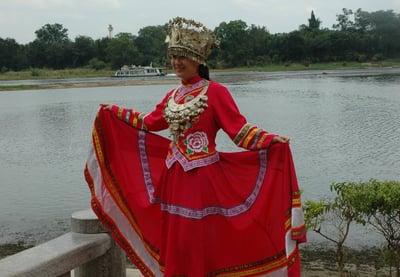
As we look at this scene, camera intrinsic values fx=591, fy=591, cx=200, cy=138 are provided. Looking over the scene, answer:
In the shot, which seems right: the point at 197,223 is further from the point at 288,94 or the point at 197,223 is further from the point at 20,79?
the point at 20,79

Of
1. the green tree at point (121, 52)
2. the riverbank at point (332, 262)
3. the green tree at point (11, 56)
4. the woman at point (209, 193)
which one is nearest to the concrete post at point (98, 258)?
the woman at point (209, 193)

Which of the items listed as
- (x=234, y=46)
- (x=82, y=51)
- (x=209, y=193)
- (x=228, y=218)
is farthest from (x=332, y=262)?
(x=82, y=51)

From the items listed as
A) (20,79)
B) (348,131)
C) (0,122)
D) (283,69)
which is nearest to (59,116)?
(0,122)

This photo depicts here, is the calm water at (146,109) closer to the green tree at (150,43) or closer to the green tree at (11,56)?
the green tree at (11,56)

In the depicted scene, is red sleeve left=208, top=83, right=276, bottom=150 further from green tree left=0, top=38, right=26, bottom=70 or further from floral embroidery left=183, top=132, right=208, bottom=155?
green tree left=0, top=38, right=26, bottom=70

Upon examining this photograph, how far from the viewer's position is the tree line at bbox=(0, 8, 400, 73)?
2692 inches

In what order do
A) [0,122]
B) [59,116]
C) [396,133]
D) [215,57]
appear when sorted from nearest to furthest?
[396,133], [0,122], [59,116], [215,57]

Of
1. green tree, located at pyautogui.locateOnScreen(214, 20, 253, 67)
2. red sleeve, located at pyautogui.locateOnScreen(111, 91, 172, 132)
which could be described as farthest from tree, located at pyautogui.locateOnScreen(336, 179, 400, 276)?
green tree, located at pyautogui.locateOnScreen(214, 20, 253, 67)

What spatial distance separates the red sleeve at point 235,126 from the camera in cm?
349

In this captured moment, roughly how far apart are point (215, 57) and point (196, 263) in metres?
65.9

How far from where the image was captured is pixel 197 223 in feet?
11.6

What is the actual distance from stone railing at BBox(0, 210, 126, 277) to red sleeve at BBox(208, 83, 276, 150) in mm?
1114

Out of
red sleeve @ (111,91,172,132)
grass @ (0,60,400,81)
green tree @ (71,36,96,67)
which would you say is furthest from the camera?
green tree @ (71,36,96,67)

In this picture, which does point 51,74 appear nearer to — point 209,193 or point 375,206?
point 375,206
